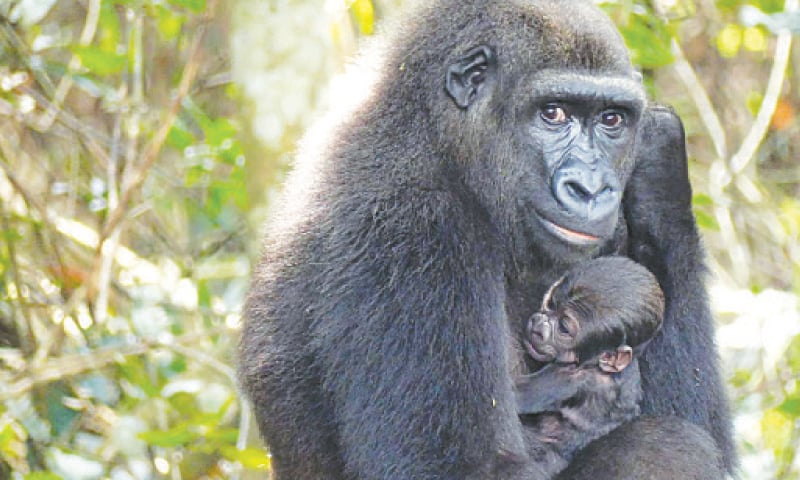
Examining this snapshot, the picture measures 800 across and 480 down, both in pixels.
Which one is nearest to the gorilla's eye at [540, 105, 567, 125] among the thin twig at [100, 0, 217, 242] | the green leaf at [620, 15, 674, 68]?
the green leaf at [620, 15, 674, 68]

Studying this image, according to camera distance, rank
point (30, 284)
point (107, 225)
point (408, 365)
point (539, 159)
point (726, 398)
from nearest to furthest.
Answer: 1. point (408, 365)
2. point (539, 159)
3. point (726, 398)
4. point (107, 225)
5. point (30, 284)

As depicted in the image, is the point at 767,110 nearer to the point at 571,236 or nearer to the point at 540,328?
the point at 540,328

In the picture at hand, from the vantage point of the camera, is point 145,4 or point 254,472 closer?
point 254,472

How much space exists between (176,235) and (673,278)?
4.75 meters

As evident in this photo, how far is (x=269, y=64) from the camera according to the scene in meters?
5.14

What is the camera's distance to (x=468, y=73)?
4.18m

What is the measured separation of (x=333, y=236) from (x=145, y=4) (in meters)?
2.88

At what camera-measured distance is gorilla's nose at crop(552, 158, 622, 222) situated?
407cm

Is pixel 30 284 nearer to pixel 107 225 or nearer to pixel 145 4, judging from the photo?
pixel 107 225

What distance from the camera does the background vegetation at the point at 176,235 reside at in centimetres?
516

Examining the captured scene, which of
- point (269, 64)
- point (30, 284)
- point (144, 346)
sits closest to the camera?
point (269, 64)

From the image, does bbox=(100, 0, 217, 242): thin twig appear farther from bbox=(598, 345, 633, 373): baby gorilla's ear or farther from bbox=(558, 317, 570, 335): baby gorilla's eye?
bbox=(598, 345, 633, 373): baby gorilla's ear

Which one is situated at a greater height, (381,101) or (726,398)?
(381,101)

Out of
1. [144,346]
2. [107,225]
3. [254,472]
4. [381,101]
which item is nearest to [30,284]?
[107,225]
